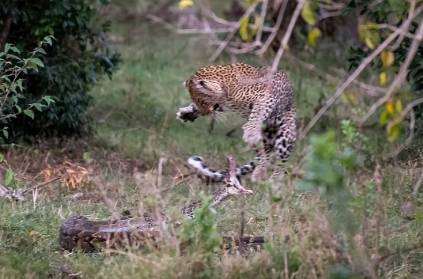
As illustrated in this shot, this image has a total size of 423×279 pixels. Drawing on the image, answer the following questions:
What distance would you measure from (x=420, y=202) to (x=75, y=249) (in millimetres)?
2772

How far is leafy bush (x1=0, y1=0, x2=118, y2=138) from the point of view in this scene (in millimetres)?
10250

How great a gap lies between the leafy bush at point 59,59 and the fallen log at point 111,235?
10.7 feet

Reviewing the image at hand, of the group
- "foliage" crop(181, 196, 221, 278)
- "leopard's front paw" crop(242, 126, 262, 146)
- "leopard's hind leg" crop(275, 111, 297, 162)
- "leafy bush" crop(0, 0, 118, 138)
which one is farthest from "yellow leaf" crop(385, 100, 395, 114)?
"leafy bush" crop(0, 0, 118, 138)

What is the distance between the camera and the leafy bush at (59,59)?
10250 mm

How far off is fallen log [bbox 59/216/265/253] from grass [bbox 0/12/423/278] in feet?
0.33

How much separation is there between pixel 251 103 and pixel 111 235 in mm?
3080

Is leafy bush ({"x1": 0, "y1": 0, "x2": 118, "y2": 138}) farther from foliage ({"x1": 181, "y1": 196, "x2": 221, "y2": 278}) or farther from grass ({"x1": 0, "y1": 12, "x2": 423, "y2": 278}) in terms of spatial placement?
foliage ({"x1": 181, "y1": 196, "x2": 221, "y2": 278})

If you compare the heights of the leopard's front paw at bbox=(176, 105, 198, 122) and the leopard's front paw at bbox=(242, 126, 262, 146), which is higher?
the leopard's front paw at bbox=(176, 105, 198, 122)

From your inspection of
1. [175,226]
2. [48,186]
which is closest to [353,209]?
[175,226]

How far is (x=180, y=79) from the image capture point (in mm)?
14227

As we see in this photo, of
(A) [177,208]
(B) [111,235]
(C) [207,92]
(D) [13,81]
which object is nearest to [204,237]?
(A) [177,208]

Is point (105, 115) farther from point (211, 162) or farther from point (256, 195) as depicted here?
point (256, 195)

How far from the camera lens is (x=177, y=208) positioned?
6.39 metres

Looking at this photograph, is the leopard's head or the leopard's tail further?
the leopard's head
